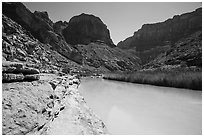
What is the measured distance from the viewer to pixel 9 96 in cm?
333

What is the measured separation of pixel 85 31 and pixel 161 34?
55459 millimetres

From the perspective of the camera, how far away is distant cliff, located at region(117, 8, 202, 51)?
99.1 metres

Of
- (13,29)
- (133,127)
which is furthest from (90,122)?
(13,29)

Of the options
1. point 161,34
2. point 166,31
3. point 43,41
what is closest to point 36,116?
point 43,41

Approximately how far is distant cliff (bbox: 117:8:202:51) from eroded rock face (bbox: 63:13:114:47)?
101ft

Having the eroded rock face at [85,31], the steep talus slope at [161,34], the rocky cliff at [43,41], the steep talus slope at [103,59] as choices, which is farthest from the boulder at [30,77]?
the steep talus slope at [161,34]

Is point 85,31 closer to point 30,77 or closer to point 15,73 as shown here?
point 30,77

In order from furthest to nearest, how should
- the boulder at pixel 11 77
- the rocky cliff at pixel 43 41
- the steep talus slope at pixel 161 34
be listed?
the steep talus slope at pixel 161 34 → the rocky cliff at pixel 43 41 → the boulder at pixel 11 77

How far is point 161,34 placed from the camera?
119875 mm

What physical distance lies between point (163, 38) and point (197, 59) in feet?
284

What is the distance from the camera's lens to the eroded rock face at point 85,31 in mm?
98812

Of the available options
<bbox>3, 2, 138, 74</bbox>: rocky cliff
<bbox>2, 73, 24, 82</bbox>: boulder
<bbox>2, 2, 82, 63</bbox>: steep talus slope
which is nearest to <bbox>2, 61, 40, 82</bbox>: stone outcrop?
<bbox>2, 73, 24, 82</bbox>: boulder

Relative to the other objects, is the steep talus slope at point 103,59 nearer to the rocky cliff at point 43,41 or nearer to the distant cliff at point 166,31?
the rocky cliff at point 43,41

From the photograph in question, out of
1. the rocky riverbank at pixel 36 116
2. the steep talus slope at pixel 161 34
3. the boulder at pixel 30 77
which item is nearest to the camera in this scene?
the rocky riverbank at pixel 36 116
